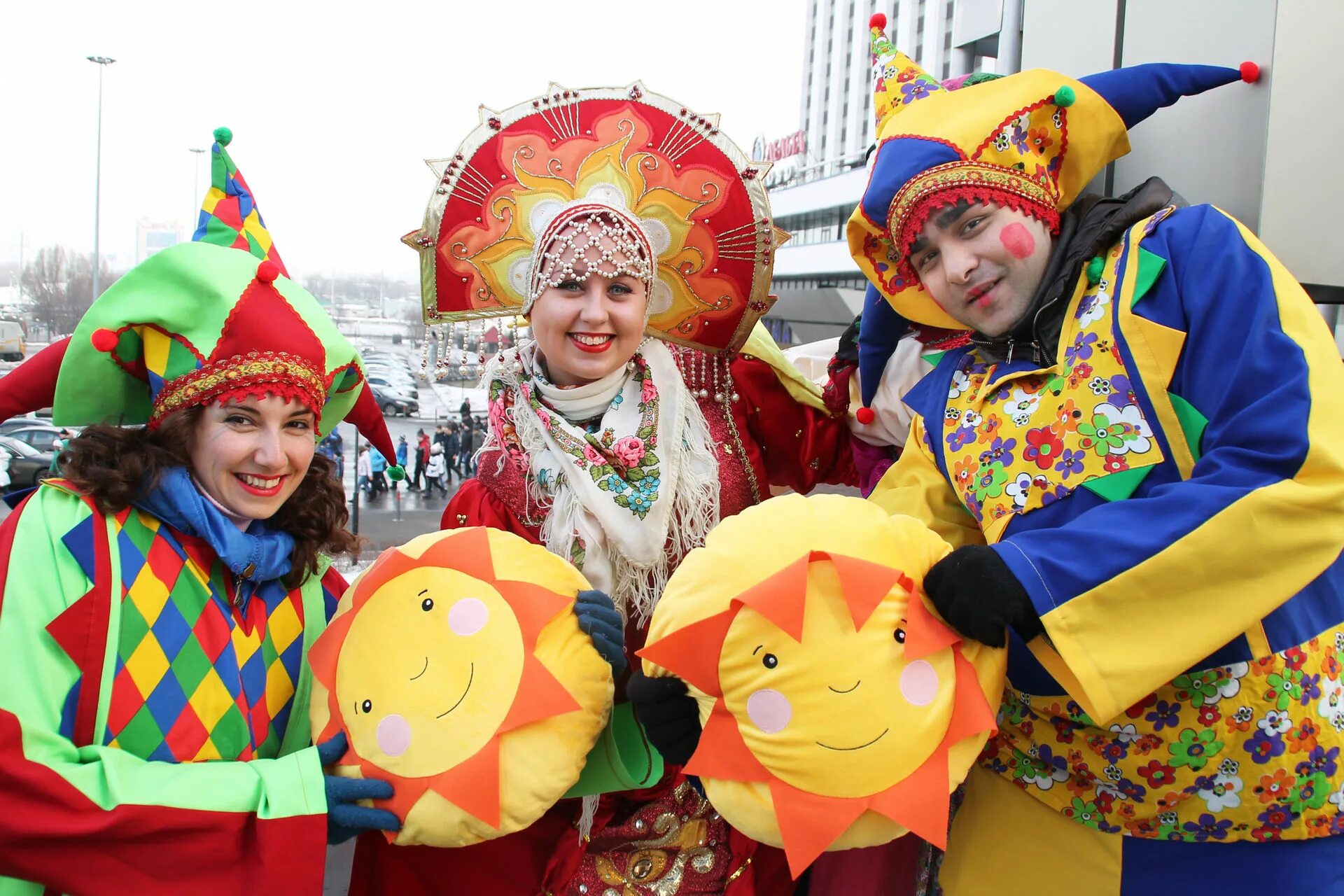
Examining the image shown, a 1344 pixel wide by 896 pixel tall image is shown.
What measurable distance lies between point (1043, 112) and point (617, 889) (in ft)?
5.86

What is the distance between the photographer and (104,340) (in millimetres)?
1627

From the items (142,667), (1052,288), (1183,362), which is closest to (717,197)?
(1052,288)

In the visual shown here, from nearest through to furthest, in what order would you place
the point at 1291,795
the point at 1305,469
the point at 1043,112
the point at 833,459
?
the point at 1305,469
the point at 1291,795
the point at 1043,112
the point at 833,459

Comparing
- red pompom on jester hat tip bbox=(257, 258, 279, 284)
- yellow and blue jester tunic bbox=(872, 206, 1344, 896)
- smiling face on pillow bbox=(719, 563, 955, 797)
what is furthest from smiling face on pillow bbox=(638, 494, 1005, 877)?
→ red pompom on jester hat tip bbox=(257, 258, 279, 284)

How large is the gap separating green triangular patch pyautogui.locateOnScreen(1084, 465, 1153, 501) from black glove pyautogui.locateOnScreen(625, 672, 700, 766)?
77 centimetres

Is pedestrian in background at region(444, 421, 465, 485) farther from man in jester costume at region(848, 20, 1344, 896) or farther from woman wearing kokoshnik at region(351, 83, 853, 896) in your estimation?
man in jester costume at region(848, 20, 1344, 896)

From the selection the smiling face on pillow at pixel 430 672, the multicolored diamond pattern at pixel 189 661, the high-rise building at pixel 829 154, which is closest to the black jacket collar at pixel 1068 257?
the smiling face on pillow at pixel 430 672

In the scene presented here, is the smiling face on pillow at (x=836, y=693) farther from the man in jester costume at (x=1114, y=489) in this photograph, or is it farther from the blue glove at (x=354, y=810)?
the blue glove at (x=354, y=810)

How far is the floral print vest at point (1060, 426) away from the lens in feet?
4.99

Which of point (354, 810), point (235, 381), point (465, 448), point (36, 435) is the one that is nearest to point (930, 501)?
point (354, 810)

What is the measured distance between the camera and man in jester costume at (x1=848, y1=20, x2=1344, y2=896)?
1304 millimetres

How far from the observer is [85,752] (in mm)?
1472

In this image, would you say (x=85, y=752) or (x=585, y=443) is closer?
(x=85, y=752)

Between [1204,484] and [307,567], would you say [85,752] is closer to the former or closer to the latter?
[307,567]
